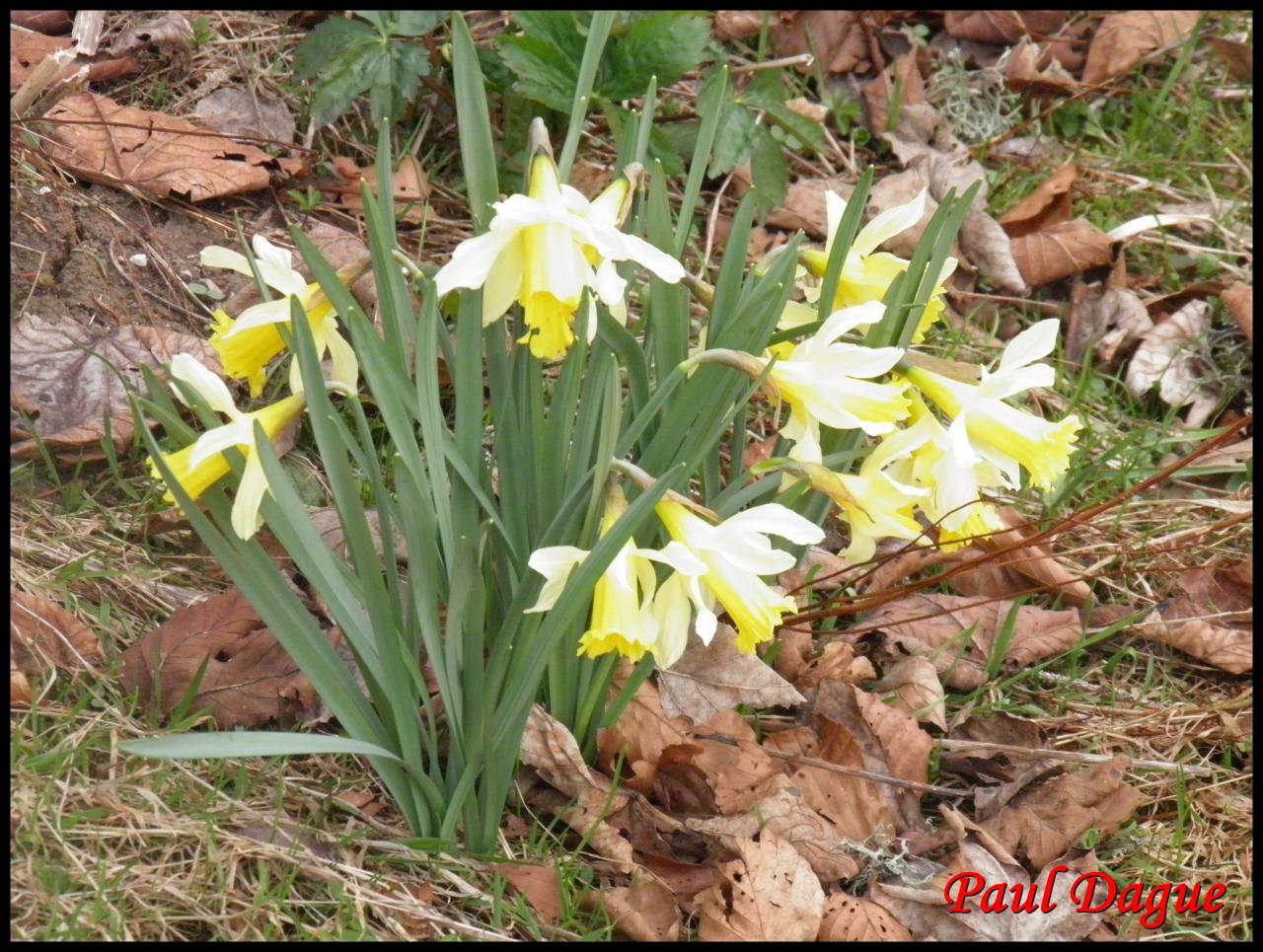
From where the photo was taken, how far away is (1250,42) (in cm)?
386

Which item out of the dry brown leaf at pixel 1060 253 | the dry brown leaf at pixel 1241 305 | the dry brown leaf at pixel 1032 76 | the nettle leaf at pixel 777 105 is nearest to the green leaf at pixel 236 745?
the nettle leaf at pixel 777 105

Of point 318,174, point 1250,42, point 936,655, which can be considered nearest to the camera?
point 936,655

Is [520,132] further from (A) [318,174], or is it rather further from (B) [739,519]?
(B) [739,519]

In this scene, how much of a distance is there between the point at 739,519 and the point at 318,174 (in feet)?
6.12

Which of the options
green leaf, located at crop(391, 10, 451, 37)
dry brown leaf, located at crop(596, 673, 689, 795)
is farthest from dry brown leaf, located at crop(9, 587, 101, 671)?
green leaf, located at crop(391, 10, 451, 37)

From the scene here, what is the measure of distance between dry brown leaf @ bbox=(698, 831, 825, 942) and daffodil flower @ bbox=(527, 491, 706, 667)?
42 centimetres

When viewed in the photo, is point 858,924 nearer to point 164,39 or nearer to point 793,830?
point 793,830

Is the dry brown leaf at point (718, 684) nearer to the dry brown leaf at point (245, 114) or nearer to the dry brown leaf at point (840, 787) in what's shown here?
→ the dry brown leaf at point (840, 787)

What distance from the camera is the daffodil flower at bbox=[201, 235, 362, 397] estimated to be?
5.42 ft

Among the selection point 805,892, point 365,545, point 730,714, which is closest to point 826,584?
point 730,714

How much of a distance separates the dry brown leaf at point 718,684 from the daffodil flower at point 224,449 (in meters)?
0.83

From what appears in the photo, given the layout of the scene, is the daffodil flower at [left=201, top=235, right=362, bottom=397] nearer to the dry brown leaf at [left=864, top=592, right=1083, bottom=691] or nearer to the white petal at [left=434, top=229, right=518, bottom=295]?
the white petal at [left=434, top=229, right=518, bottom=295]

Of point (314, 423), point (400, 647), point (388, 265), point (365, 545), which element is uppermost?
point (388, 265)

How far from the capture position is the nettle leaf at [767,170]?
9.88ft
